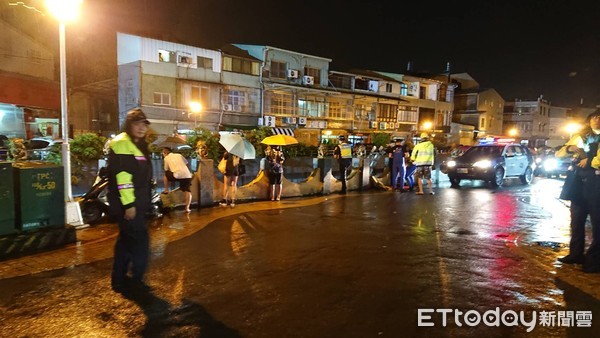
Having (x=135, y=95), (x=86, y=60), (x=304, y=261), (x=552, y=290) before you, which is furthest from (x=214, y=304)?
(x=86, y=60)

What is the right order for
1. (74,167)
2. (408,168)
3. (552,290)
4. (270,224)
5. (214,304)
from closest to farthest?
(214,304) → (552,290) → (270,224) → (74,167) → (408,168)

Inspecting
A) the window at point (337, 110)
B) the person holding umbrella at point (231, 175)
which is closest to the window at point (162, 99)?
the window at point (337, 110)

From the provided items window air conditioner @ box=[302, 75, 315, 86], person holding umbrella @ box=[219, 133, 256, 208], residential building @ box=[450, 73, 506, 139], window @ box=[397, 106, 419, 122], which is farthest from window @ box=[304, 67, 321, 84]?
person holding umbrella @ box=[219, 133, 256, 208]

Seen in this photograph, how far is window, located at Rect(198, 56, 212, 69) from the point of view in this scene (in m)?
30.5

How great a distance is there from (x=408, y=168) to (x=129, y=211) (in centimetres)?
1160

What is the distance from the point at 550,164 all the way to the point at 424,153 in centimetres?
1103

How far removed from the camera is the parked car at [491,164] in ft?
51.4

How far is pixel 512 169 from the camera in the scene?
653 inches

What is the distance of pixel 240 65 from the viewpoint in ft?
108

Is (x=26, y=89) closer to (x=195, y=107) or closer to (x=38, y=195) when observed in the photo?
(x=195, y=107)

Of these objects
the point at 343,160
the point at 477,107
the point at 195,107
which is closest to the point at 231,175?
the point at 343,160

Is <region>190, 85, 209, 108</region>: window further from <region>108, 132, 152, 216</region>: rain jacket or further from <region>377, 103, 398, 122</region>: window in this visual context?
<region>108, 132, 152, 216</region>: rain jacket

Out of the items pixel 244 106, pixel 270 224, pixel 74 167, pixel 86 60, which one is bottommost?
pixel 270 224

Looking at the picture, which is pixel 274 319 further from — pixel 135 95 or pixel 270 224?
pixel 135 95
